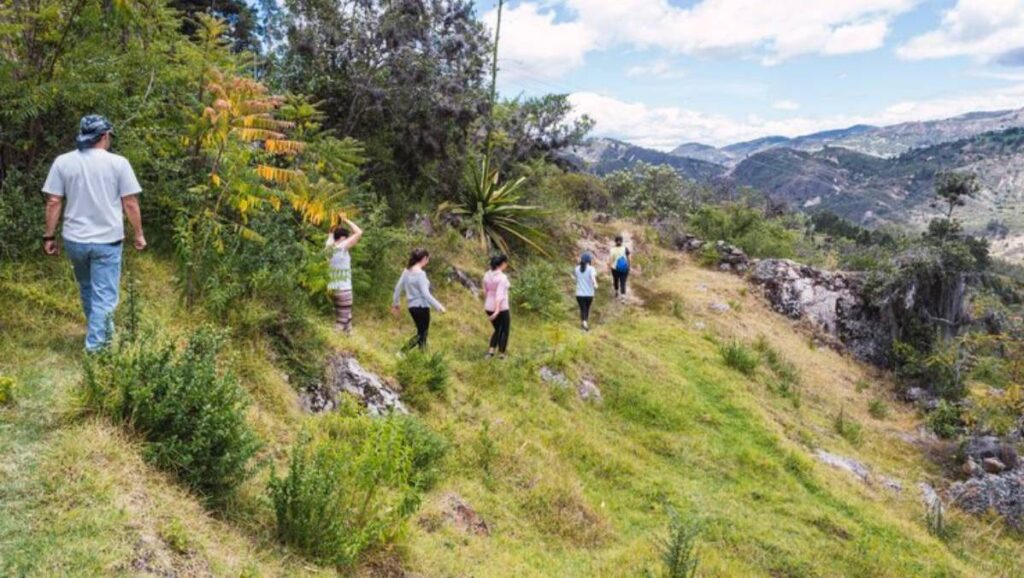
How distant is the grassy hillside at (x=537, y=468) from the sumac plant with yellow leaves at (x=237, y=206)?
50cm

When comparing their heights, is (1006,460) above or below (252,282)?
below

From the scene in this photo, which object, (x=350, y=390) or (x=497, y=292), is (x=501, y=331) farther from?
(x=350, y=390)

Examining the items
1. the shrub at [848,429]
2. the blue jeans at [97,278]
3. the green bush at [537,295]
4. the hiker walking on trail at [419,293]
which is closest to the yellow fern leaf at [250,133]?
the blue jeans at [97,278]

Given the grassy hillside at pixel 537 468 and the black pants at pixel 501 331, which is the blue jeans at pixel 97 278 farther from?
the black pants at pixel 501 331

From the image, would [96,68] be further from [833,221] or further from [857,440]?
[833,221]

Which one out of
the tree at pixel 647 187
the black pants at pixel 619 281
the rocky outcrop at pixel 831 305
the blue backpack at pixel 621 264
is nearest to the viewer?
the blue backpack at pixel 621 264

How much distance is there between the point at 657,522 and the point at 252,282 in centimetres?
472

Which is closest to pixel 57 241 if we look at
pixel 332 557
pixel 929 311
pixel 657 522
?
pixel 332 557

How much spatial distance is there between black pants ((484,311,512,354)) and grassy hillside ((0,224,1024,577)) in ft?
1.18

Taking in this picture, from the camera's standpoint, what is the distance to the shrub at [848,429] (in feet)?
34.9

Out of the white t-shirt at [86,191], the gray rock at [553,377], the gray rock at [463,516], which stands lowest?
the gray rock at [463,516]

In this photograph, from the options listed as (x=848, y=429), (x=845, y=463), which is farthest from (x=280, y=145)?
(x=848, y=429)

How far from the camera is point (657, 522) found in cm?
642

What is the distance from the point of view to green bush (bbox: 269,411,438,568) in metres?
3.52
